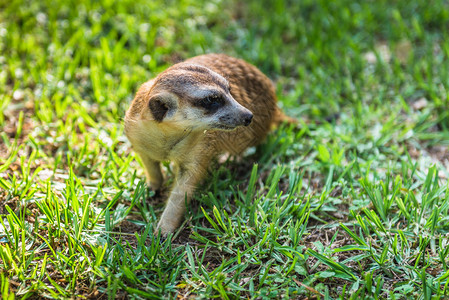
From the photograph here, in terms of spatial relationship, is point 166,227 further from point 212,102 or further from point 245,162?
point 245,162

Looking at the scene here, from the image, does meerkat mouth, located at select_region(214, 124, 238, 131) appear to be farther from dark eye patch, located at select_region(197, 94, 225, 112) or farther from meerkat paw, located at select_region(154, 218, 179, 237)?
meerkat paw, located at select_region(154, 218, 179, 237)

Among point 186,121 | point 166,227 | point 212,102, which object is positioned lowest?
point 166,227

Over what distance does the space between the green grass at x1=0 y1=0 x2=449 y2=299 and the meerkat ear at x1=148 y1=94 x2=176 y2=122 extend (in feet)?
2.14

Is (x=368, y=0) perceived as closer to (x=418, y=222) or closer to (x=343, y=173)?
(x=343, y=173)

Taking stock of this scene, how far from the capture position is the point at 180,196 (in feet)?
9.00

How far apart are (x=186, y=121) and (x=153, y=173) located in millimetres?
673

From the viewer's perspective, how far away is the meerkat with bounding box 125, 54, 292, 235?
2.49 m

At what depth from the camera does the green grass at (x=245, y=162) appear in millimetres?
2414

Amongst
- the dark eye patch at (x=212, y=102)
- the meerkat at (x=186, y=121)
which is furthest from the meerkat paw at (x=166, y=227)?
the dark eye patch at (x=212, y=102)

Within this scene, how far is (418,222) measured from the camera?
108 inches

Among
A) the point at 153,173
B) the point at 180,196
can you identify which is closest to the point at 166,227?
the point at 180,196

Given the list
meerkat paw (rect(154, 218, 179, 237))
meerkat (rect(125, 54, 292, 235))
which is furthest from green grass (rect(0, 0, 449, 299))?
meerkat (rect(125, 54, 292, 235))

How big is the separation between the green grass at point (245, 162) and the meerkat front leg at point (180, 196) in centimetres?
8

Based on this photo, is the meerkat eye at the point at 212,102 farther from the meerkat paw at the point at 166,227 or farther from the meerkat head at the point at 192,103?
the meerkat paw at the point at 166,227
